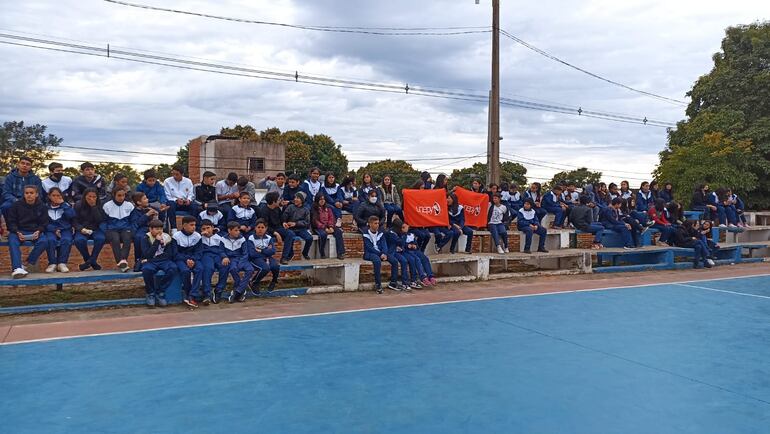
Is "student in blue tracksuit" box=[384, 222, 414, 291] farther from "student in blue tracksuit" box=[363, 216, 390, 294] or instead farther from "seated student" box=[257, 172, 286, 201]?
"seated student" box=[257, 172, 286, 201]

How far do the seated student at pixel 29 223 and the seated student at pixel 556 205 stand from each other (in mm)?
11688

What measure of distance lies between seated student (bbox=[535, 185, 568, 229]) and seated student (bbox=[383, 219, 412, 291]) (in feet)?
18.2

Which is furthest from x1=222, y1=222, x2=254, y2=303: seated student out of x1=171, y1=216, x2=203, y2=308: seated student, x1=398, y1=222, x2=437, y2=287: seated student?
x1=398, y1=222, x2=437, y2=287: seated student

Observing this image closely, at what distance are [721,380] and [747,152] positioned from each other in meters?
22.0

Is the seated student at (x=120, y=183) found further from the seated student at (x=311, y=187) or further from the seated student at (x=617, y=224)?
the seated student at (x=617, y=224)

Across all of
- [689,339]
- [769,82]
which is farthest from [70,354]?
[769,82]

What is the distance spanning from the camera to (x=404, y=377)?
5715 mm

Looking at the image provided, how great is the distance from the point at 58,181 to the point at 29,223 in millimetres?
1263

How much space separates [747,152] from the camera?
23812mm

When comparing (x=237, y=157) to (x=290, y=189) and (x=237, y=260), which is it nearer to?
(x=290, y=189)

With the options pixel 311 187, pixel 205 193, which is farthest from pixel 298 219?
pixel 205 193

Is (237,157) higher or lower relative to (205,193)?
higher

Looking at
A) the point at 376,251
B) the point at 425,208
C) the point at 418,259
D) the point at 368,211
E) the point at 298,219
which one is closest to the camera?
the point at 298,219

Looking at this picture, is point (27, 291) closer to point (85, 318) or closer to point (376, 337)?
point (85, 318)
